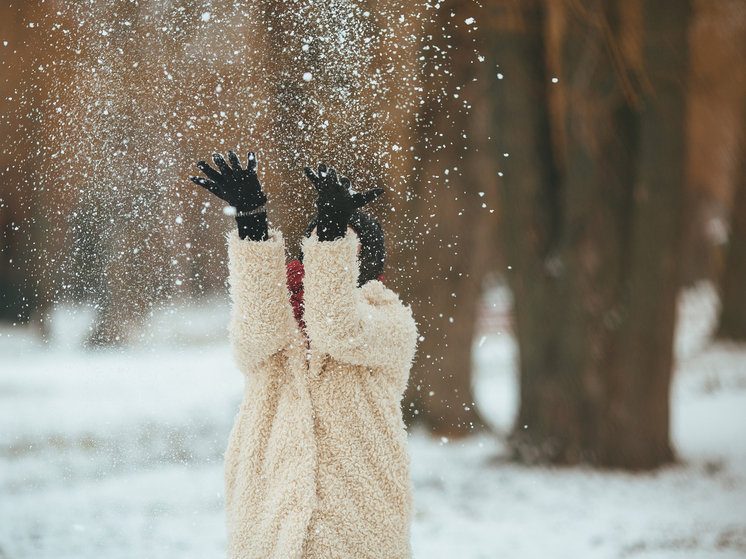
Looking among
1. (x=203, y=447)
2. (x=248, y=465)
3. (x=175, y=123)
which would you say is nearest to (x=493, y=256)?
(x=203, y=447)

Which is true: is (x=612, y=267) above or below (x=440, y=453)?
above

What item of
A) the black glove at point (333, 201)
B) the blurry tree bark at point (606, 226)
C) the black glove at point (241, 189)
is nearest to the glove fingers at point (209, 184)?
the black glove at point (241, 189)

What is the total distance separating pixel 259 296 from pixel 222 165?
0.32 meters

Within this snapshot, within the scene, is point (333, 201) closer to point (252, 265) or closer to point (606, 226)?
point (252, 265)

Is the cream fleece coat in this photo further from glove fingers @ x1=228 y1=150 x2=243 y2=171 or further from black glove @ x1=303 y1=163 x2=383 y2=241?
glove fingers @ x1=228 y1=150 x2=243 y2=171

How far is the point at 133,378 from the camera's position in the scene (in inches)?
177

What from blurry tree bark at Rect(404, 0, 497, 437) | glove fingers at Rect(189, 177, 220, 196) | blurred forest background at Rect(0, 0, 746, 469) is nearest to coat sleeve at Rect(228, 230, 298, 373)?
glove fingers at Rect(189, 177, 220, 196)

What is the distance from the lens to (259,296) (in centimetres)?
164

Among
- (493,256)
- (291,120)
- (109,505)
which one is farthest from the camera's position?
(493,256)

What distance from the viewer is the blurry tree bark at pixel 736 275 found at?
27.9ft

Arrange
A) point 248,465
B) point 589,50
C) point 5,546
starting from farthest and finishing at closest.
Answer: point 589,50, point 5,546, point 248,465

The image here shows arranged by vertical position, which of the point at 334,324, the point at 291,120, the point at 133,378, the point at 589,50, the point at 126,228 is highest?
the point at 589,50

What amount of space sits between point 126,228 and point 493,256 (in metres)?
8.98

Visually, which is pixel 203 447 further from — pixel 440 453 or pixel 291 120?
pixel 291 120
